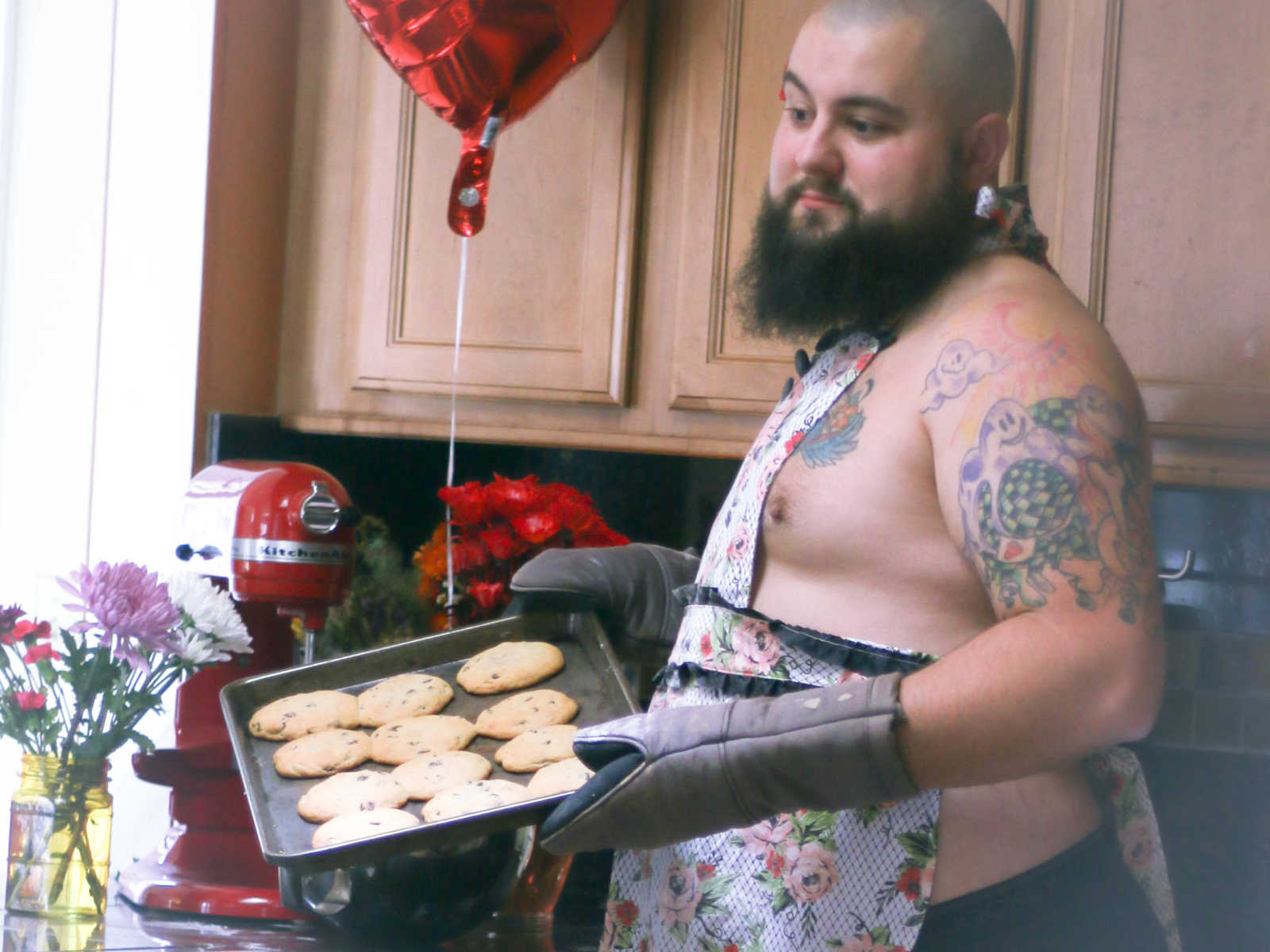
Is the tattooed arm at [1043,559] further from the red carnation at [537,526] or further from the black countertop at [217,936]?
the red carnation at [537,526]

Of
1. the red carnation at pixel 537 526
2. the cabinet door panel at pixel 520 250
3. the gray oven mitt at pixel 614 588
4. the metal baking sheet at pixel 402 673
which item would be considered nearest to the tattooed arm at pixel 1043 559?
the metal baking sheet at pixel 402 673

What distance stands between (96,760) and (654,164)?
92 cm

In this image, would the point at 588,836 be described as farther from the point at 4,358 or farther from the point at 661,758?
the point at 4,358

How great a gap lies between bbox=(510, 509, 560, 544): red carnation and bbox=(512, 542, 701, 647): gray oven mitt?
10.8 inches

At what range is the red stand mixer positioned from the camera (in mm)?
1322

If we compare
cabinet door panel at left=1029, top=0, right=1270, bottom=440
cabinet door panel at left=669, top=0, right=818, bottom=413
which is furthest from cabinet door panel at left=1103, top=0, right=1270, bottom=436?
cabinet door panel at left=669, top=0, right=818, bottom=413

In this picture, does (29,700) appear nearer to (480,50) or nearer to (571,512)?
(571,512)

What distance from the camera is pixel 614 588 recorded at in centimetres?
122

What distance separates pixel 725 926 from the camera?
89 centimetres

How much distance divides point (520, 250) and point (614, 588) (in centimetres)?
63

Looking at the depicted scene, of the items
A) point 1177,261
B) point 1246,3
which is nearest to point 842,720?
point 1177,261

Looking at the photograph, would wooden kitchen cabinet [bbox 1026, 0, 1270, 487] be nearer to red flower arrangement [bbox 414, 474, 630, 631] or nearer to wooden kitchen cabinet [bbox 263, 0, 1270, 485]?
wooden kitchen cabinet [bbox 263, 0, 1270, 485]

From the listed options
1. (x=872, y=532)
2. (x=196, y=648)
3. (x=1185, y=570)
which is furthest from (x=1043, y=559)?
(x=1185, y=570)

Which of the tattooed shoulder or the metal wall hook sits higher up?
the tattooed shoulder
